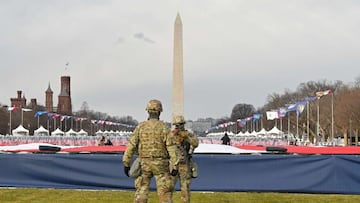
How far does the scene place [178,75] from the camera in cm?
3372

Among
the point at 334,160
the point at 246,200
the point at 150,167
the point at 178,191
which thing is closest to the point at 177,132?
the point at 150,167

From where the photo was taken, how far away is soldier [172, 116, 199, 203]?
11805mm

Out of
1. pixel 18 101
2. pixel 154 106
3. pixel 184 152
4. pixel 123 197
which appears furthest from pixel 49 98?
pixel 154 106

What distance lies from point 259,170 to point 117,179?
12.7 feet

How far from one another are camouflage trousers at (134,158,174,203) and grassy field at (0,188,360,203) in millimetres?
4369

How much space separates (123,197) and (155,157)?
5424mm

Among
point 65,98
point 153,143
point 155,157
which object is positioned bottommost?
point 155,157

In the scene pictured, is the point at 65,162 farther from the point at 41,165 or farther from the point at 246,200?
the point at 246,200

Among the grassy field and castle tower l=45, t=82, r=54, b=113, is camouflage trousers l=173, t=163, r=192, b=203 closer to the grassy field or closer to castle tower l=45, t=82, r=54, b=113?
the grassy field

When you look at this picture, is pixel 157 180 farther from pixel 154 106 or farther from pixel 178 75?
pixel 178 75

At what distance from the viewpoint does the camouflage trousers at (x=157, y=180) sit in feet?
32.0

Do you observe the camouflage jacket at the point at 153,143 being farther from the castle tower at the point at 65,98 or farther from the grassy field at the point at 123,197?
the castle tower at the point at 65,98

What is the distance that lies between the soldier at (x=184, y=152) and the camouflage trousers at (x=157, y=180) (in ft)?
6.23

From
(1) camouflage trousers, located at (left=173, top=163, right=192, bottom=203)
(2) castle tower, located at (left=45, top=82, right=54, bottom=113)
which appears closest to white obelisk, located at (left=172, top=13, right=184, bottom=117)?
(1) camouflage trousers, located at (left=173, top=163, right=192, bottom=203)
